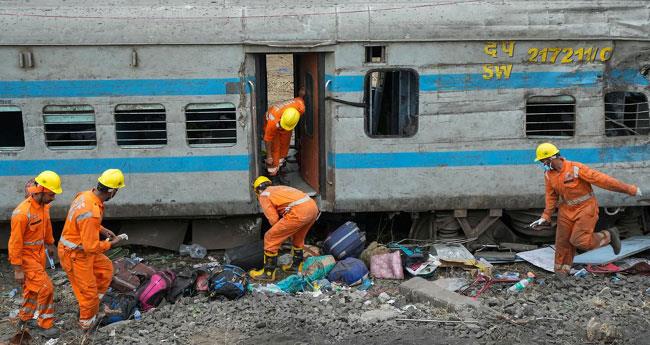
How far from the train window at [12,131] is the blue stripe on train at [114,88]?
29cm

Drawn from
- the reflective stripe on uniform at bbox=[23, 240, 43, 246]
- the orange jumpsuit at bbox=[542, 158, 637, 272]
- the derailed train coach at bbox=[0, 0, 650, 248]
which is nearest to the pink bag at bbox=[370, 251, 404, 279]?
the derailed train coach at bbox=[0, 0, 650, 248]

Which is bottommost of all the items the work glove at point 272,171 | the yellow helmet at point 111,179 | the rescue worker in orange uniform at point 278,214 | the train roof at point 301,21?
the rescue worker in orange uniform at point 278,214

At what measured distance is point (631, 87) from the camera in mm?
9852

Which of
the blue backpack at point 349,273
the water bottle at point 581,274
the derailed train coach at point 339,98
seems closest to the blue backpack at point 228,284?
the blue backpack at point 349,273

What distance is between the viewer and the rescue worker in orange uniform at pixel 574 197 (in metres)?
8.77

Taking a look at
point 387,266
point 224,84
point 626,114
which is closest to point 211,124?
point 224,84

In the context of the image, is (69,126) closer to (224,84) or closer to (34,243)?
(224,84)

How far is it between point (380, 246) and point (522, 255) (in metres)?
1.89

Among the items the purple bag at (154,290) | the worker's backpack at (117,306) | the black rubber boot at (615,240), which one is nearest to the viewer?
the worker's backpack at (117,306)

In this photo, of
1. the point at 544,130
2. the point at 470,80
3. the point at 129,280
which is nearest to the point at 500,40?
the point at 470,80

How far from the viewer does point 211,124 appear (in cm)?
980

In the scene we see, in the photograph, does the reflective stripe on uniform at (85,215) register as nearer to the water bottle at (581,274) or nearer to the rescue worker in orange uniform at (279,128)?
the rescue worker in orange uniform at (279,128)

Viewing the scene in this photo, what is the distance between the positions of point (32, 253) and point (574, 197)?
6116 millimetres

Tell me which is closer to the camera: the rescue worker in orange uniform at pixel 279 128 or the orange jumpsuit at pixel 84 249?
the orange jumpsuit at pixel 84 249
